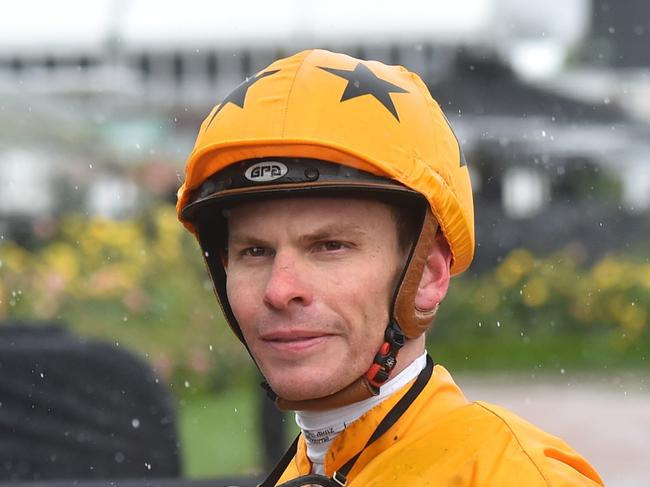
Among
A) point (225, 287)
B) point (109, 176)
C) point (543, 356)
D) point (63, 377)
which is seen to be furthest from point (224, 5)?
point (225, 287)

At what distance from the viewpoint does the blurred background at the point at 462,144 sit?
7.87 meters

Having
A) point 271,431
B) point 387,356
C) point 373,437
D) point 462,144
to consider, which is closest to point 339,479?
point 373,437

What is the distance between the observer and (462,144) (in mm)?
10680

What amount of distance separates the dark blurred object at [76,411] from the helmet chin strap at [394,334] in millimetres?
2314

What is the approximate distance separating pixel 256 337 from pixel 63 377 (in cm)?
258

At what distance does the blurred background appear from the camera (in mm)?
7871

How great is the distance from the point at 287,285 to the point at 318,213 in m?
0.13

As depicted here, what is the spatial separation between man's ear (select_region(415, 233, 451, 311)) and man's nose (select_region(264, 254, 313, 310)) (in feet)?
0.81

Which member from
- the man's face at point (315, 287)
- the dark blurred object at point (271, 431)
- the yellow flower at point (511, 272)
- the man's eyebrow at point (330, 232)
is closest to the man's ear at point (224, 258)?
the man's face at point (315, 287)

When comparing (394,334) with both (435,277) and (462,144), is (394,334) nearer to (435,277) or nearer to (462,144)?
(435,277)

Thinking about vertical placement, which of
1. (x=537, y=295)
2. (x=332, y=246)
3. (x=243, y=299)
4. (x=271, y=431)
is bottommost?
(x=537, y=295)

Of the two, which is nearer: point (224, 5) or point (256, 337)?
point (256, 337)

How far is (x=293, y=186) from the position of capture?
194 cm

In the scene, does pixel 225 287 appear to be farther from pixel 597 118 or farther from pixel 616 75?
pixel 616 75
